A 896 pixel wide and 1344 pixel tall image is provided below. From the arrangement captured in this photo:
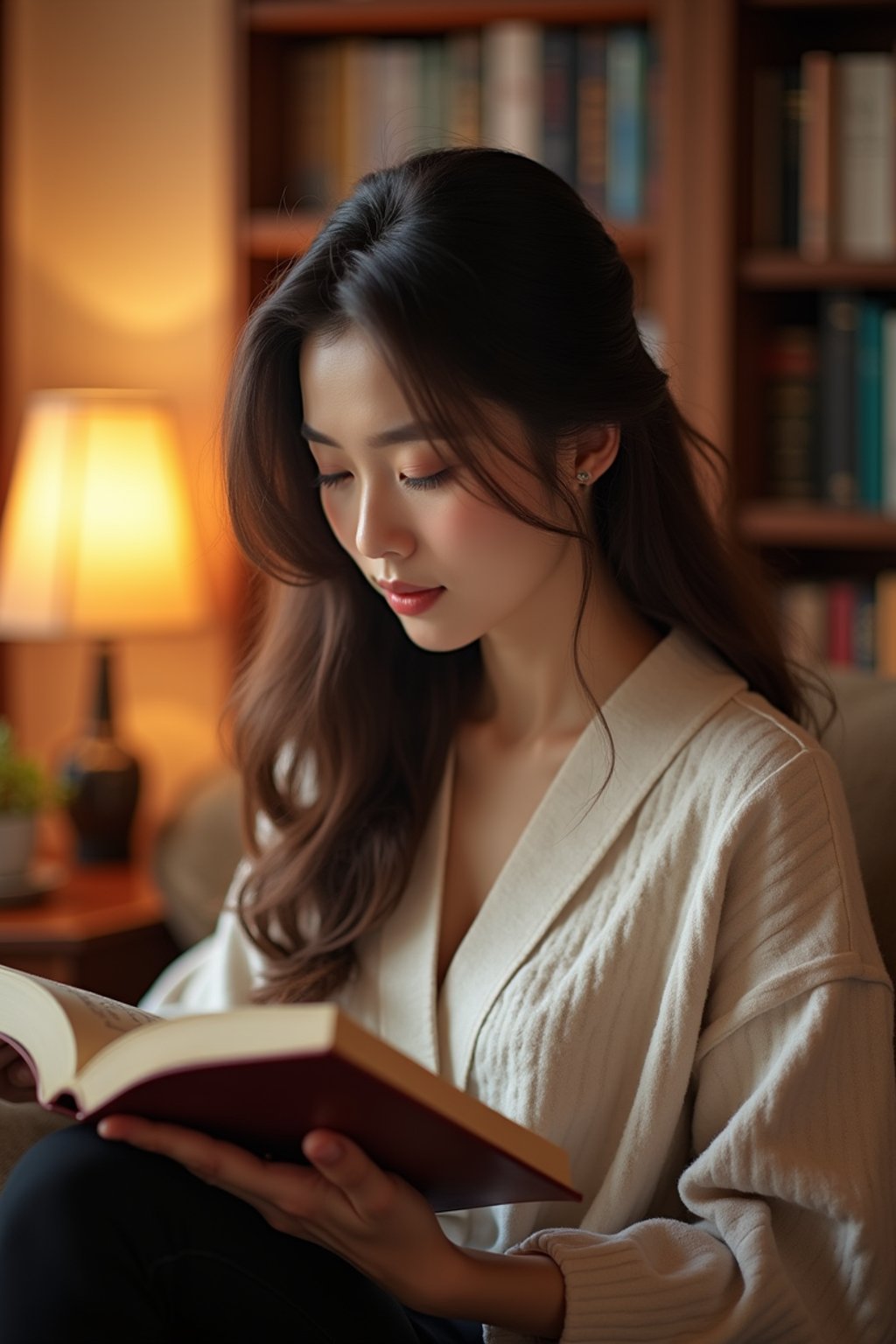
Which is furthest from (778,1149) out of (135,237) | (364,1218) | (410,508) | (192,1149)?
(135,237)

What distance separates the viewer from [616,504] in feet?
4.44

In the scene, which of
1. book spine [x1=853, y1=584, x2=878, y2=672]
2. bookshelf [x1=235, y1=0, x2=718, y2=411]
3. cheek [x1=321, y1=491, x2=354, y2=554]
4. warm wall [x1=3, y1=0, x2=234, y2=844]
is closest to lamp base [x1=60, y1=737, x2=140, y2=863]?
warm wall [x1=3, y1=0, x2=234, y2=844]

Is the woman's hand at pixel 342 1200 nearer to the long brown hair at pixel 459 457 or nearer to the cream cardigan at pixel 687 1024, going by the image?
the cream cardigan at pixel 687 1024

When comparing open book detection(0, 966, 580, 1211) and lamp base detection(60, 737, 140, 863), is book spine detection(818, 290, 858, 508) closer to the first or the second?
lamp base detection(60, 737, 140, 863)

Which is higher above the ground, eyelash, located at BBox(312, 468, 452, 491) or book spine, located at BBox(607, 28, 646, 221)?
book spine, located at BBox(607, 28, 646, 221)

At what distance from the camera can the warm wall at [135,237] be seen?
9.39 feet

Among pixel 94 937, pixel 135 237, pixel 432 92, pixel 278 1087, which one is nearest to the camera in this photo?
pixel 278 1087

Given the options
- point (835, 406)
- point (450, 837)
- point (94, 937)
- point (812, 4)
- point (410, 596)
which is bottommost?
point (94, 937)

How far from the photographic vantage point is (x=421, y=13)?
7.83 feet

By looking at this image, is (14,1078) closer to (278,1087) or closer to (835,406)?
(278,1087)

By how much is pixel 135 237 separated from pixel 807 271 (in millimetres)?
1264

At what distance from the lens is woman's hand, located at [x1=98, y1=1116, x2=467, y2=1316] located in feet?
3.20

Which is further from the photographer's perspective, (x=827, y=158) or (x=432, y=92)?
(x=432, y=92)

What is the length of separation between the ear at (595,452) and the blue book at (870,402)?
1.11m
